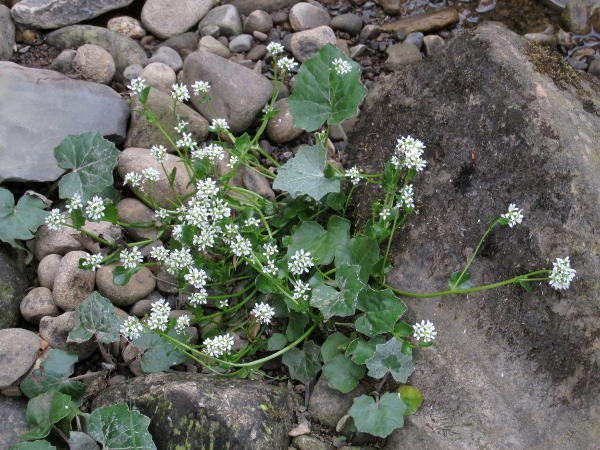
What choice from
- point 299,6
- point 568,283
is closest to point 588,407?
point 568,283

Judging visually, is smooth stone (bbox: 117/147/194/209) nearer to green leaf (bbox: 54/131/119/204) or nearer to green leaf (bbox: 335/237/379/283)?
green leaf (bbox: 54/131/119/204)

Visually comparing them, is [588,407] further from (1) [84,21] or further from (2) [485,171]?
(1) [84,21]

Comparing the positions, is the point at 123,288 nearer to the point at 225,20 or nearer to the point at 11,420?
the point at 11,420

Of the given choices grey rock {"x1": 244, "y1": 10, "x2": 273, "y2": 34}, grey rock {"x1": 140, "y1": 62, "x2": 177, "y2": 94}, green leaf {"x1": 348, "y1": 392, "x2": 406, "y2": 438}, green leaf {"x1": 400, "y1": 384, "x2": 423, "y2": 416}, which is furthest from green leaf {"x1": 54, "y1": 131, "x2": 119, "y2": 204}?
green leaf {"x1": 400, "y1": 384, "x2": 423, "y2": 416}

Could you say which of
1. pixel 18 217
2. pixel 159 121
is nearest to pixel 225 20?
pixel 159 121

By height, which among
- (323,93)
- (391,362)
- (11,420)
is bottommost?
(11,420)

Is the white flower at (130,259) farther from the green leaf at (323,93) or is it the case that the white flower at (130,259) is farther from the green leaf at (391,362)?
the green leaf at (391,362)
